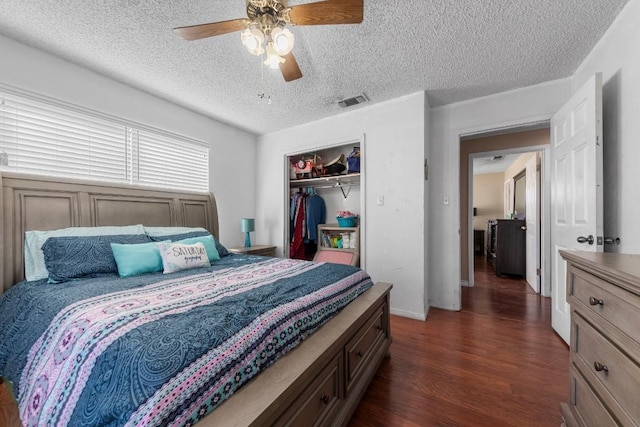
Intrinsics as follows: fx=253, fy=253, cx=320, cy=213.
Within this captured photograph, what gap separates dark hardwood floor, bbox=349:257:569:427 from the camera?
1.42 meters


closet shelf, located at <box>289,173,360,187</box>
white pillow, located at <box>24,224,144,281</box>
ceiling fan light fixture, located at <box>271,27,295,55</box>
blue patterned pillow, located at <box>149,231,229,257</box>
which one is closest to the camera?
ceiling fan light fixture, located at <box>271,27,295,55</box>

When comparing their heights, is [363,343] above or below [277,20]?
below

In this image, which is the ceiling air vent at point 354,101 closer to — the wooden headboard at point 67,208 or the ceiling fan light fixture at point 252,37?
the ceiling fan light fixture at point 252,37

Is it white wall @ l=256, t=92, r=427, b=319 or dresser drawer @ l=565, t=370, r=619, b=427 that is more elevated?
white wall @ l=256, t=92, r=427, b=319

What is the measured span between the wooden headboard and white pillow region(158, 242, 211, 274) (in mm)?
747

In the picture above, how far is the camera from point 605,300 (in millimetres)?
920

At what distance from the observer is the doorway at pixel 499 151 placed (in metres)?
3.43

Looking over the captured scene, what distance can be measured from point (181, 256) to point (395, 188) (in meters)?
2.25

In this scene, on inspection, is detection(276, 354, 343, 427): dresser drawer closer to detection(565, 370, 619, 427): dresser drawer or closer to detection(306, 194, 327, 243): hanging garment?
detection(565, 370, 619, 427): dresser drawer

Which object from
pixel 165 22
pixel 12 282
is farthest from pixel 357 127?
pixel 12 282

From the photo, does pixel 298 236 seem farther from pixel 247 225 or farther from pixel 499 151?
pixel 499 151

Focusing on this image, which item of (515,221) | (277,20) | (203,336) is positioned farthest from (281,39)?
(515,221)

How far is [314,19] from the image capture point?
1.41 m

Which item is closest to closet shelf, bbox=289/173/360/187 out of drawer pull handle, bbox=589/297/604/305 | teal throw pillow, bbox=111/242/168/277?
teal throw pillow, bbox=111/242/168/277
